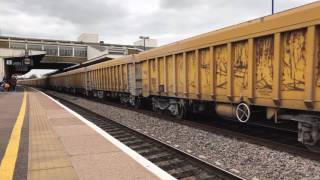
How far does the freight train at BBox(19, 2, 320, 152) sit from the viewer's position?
6965 millimetres

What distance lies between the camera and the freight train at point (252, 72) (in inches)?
274

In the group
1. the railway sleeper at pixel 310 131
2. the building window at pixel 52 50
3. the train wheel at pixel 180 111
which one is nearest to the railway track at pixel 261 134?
the railway sleeper at pixel 310 131

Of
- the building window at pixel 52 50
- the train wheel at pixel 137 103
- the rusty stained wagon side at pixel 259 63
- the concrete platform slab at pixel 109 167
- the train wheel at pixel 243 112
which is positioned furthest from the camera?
the building window at pixel 52 50

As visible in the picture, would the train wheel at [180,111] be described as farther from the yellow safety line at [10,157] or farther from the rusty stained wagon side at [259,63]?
the yellow safety line at [10,157]

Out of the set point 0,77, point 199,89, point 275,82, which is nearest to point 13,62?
point 0,77

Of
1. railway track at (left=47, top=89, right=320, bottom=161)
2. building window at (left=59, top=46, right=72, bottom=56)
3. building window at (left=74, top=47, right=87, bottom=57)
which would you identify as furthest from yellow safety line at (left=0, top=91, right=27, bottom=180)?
building window at (left=74, top=47, right=87, bottom=57)

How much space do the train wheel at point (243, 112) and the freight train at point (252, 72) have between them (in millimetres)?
26

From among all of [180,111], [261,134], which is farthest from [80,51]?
[261,134]

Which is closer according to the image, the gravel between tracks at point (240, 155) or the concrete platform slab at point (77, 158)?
the concrete platform slab at point (77, 158)

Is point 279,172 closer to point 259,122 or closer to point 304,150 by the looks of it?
point 304,150

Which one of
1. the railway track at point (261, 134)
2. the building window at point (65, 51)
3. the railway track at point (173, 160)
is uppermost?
the building window at point (65, 51)

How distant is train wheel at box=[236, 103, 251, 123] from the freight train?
0.03 metres

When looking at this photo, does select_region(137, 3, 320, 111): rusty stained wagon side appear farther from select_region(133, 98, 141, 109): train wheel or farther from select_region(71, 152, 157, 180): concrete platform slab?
select_region(133, 98, 141, 109): train wheel

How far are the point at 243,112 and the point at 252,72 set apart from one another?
1.28 m
